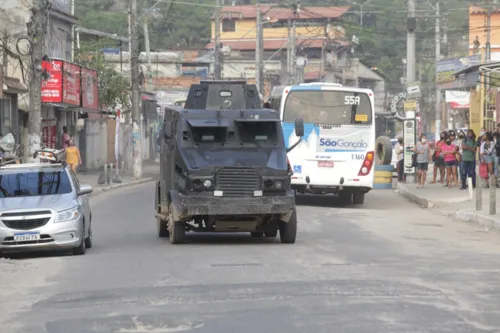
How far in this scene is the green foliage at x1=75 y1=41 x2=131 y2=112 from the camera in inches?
2376

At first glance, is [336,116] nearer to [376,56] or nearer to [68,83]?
[68,83]

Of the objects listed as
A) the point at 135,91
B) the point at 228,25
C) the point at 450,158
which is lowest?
the point at 450,158

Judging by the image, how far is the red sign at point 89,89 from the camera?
5219cm

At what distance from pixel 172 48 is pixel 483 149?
7920 cm

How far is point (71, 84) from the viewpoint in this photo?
161 ft

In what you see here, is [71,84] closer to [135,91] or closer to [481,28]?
[135,91]

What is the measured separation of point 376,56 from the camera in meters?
119

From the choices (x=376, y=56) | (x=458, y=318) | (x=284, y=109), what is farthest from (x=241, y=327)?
(x=376, y=56)

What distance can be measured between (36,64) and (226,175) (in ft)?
52.5

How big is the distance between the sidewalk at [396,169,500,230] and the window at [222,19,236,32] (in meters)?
72.7

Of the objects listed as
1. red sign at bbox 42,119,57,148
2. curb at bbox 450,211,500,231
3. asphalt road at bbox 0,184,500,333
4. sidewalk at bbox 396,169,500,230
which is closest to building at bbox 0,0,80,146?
red sign at bbox 42,119,57,148

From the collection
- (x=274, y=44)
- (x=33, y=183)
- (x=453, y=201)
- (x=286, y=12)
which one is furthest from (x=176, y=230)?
(x=286, y=12)

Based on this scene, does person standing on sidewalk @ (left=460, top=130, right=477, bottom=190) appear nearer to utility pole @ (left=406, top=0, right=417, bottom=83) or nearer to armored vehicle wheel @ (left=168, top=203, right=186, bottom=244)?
utility pole @ (left=406, top=0, right=417, bottom=83)

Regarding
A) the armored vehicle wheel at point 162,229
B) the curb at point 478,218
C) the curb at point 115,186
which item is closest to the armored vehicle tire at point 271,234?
the armored vehicle wheel at point 162,229
